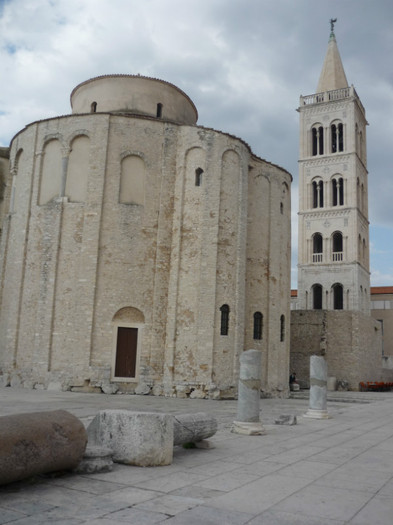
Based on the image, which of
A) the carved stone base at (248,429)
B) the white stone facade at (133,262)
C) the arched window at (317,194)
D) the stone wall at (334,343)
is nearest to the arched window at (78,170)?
the white stone facade at (133,262)

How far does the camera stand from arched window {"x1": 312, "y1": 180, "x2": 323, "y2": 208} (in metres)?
49.0

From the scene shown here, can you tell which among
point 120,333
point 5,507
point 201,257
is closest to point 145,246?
point 201,257

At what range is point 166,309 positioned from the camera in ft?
65.4

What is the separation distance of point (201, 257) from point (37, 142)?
8.89 meters

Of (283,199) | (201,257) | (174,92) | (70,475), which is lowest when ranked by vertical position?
(70,475)

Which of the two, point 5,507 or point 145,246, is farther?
point 145,246

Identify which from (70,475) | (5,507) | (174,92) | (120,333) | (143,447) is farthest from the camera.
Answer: (174,92)

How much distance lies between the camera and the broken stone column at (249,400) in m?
9.17

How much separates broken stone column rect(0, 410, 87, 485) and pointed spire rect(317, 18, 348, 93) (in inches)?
2026

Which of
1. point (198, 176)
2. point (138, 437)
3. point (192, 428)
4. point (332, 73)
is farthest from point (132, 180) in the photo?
point (332, 73)

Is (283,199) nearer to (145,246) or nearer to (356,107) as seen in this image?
(145,246)

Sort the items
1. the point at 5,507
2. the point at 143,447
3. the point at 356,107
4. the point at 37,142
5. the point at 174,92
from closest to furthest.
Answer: the point at 5,507, the point at 143,447, the point at 37,142, the point at 174,92, the point at 356,107

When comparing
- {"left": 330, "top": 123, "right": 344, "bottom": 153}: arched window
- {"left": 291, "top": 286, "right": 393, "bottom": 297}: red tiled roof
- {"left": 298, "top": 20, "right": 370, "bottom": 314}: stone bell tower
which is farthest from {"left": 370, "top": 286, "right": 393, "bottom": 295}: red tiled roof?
{"left": 330, "top": 123, "right": 344, "bottom": 153}: arched window

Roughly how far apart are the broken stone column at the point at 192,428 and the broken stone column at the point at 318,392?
561 cm
